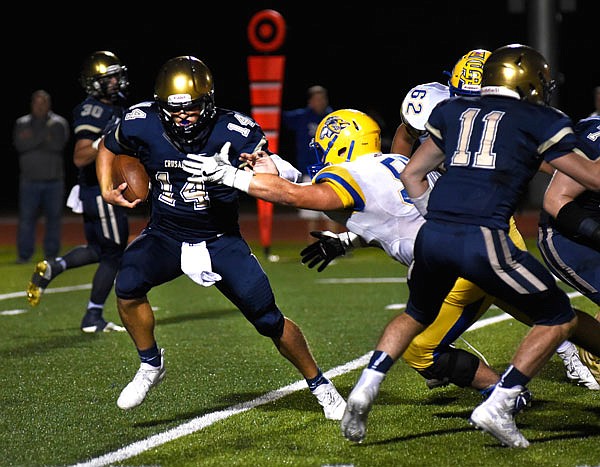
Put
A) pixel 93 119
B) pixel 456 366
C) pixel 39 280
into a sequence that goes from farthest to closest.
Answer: pixel 39 280, pixel 93 119, pixel 456 366

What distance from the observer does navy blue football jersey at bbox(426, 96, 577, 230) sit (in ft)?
12.4

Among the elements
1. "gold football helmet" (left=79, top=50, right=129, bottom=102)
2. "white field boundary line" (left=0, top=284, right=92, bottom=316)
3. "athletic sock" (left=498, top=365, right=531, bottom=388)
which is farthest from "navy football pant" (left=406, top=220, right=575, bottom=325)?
"white field boundary line" (left=0, top=284, right=92, bottom=316)

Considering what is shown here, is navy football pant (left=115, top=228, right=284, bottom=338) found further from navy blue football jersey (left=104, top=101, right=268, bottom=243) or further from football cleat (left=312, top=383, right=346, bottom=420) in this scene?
football cleat (left=312, top=383, right=346, bottom=420)

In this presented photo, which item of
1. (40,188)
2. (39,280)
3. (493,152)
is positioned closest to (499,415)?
(493,152)

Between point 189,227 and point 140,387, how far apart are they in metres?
0.69

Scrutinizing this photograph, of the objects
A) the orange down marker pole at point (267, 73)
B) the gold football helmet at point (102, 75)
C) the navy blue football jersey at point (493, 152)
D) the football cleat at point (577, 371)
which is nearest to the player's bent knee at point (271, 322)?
the navy blue football jersey at point (493, 152)

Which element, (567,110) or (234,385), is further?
(567,110)

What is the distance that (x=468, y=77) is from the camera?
5.05 meters

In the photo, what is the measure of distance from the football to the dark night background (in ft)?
56.1

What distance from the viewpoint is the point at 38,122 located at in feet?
39.1

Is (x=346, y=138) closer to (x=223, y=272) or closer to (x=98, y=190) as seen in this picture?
(x=223, y=272)

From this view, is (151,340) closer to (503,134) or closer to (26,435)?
(26,435)

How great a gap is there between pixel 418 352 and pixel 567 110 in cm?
1952

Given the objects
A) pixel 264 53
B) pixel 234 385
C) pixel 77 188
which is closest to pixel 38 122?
pixel 264 53
